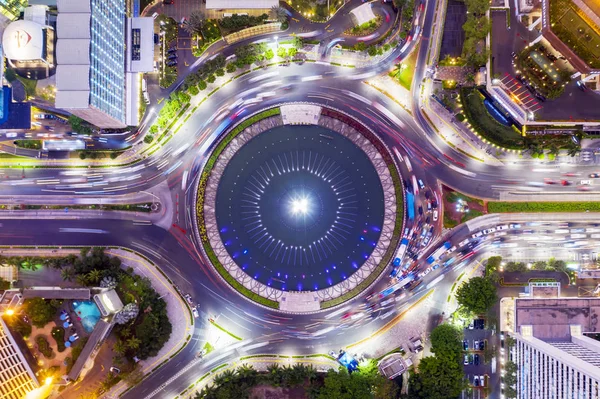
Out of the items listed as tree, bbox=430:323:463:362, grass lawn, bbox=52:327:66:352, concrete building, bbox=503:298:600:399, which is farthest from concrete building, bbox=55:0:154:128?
concrete building, bbox=503:298:600:399

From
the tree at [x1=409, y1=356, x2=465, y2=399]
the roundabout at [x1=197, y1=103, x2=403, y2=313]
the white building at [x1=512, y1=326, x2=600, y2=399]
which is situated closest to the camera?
the white building at [x1=512, y1=326, x2=600, y2=399]

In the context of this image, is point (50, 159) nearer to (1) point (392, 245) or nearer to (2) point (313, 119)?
(2) point (313, 119)

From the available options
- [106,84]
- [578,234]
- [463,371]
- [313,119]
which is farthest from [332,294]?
[106,84]

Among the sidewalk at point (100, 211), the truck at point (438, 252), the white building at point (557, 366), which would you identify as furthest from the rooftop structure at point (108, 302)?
the white building at point (557, 366)

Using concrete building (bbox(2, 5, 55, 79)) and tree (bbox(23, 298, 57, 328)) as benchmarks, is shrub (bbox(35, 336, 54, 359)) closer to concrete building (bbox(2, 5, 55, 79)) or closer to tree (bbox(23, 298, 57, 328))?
tree (bbox(23, 298, 57, 328))

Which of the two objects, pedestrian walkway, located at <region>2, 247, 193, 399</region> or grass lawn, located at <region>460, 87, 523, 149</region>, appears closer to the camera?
pedestrian walkway, located at <region>2, 247, 193, 399</region>

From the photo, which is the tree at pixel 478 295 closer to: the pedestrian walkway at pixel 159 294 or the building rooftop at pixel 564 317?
the building rooftop at pixel 564 317
